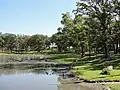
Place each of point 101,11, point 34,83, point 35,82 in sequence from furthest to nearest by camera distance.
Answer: point 101,11 → point 35,82 → point 34,83

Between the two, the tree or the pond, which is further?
the tree

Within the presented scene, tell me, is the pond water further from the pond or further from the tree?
the tree

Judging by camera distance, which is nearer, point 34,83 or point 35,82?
point 34,83

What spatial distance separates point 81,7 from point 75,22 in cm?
3464

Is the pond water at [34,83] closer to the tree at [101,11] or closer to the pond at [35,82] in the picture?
the pond at [35,82]

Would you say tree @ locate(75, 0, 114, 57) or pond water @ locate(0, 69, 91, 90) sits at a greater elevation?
tree @ locate(75, 0, 114, 57)

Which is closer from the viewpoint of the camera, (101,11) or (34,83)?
(34,83)

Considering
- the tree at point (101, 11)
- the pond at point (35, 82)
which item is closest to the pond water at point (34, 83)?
the pond at point (35, 82)

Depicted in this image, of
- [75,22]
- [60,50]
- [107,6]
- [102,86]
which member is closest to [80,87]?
[102,86]

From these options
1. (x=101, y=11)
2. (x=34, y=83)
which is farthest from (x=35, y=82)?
(x=101, y=11)

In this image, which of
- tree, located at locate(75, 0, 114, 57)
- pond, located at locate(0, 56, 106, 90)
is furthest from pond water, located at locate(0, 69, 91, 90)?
tree, located at locate(75, 0, 114, 57)

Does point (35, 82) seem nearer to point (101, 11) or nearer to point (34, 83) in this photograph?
point (34, 83)

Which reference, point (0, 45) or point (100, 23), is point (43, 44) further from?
point (100, 23)

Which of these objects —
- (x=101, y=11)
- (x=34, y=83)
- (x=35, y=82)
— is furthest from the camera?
(x=101, y=11)
